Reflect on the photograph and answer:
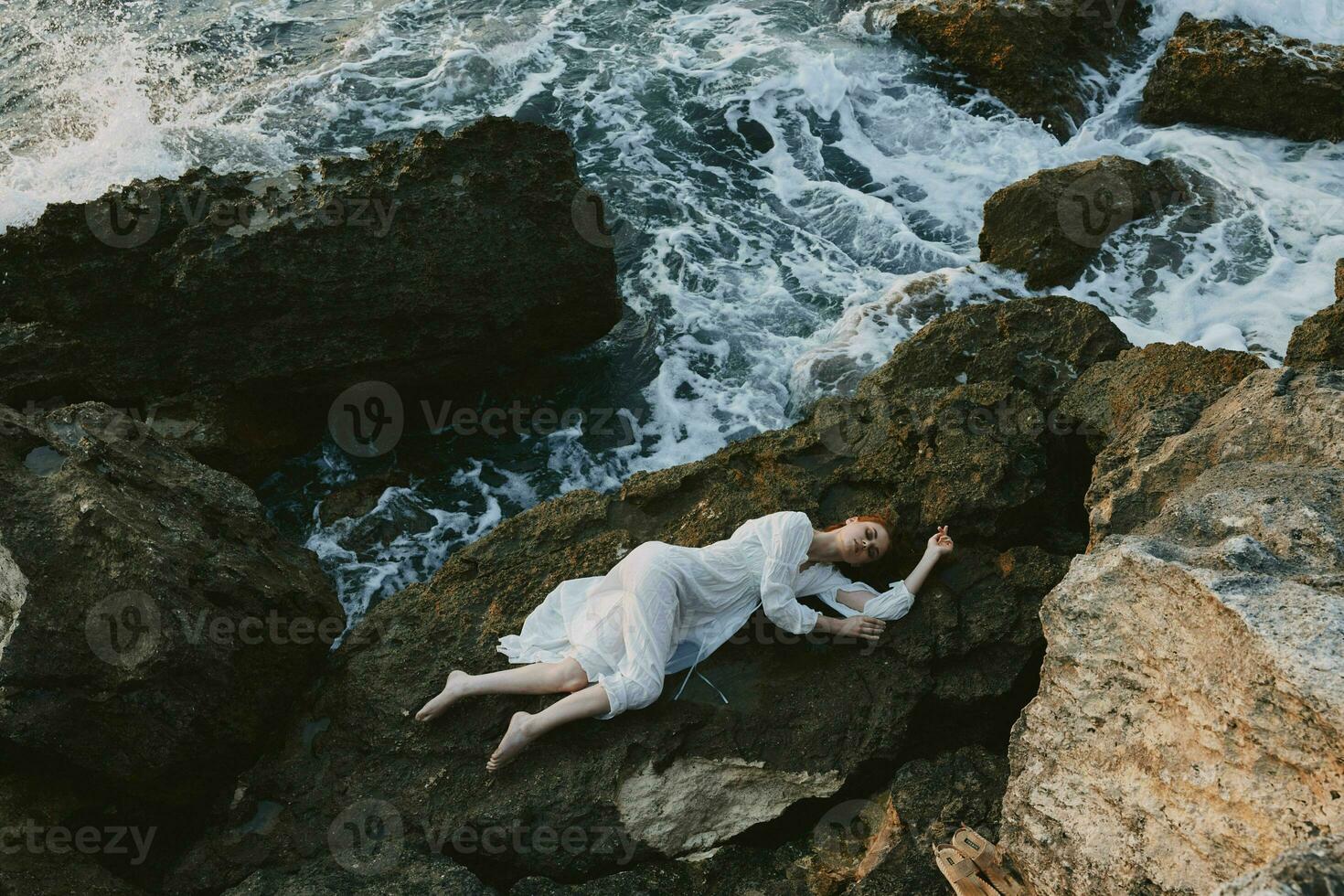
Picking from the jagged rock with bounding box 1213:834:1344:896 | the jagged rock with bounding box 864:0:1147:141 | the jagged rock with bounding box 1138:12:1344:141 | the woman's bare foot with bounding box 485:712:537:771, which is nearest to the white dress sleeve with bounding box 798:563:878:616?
the woman's bare foot with bounding box 485:712:537:771

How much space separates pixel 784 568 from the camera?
5.73 m

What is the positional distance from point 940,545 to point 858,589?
0.49 m

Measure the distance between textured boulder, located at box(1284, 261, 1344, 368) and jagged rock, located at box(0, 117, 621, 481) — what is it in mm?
4627

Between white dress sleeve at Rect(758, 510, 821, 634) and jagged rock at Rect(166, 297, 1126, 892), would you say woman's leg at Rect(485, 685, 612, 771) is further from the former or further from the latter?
white dress sleeve at Rect(758, 510, 821, 634)

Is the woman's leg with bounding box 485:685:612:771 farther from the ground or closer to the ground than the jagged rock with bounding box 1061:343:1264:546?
closer to the ground

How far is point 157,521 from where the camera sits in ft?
18.2

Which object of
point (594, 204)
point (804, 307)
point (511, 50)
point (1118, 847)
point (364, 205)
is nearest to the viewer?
point (1118, 847)

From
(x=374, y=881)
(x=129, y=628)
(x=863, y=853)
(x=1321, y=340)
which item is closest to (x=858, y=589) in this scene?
(x=863, y=853)

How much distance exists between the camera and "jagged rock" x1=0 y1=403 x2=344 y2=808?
16.7 feet

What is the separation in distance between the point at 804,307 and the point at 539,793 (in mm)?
5577

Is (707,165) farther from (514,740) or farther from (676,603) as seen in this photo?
(514,740)

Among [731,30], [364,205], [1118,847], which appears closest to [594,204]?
[364,205]

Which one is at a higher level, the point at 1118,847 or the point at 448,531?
the point at 1118,847

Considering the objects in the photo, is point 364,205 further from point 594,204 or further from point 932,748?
point 932,748
